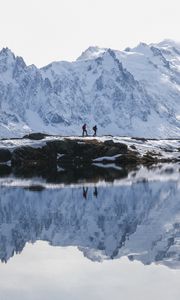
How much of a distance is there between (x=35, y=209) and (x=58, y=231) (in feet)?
37.3

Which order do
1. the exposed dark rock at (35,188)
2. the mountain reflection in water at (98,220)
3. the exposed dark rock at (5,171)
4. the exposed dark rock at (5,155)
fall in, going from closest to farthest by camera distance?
the mountain reflection in water at (98,220)
the exposed dark rock at (35,188)
the exposed dark rock at (5,171)
the exposed dark rock at (5,155)

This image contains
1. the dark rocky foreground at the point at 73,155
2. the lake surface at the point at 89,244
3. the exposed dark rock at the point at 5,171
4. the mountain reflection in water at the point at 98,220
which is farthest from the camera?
the dark rocky foreground at the point at 73,155

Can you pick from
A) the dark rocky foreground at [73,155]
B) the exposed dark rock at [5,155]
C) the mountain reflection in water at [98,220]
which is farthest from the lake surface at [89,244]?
the exposed dark rock at [5,155]

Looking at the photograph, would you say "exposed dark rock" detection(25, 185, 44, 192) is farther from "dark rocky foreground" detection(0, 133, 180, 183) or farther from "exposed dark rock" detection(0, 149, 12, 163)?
"exposed dark rock" detection(0, 149, 12, 163)

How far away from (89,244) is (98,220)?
10.3 m

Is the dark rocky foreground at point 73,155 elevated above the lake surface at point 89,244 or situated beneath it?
situated beneath

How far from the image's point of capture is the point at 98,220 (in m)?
49.9

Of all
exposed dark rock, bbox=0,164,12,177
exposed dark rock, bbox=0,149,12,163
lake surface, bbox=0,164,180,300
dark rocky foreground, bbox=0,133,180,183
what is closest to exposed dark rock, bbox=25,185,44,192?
lake surface, bbox=0,164,180,300

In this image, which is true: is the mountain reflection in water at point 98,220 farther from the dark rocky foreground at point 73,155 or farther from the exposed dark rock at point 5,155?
the exposed dark rock at point 5,155

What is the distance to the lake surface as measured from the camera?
28.7m

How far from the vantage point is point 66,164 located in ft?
427

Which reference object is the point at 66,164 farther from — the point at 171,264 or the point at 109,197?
the point at 171,264

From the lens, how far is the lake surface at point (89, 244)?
28.7 meters

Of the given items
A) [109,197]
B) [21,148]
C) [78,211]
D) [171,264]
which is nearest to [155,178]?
[109,197]
